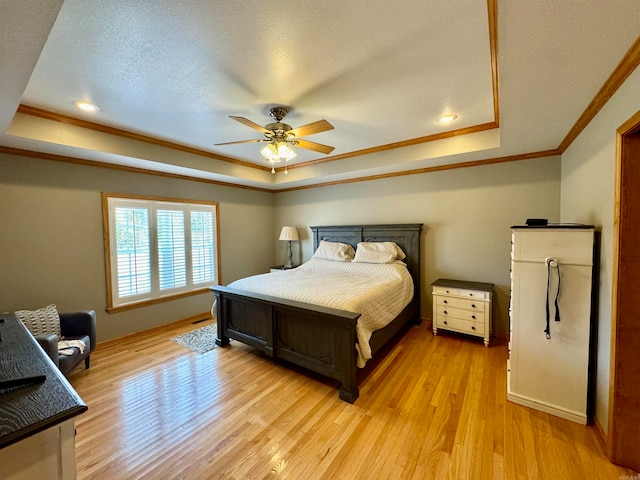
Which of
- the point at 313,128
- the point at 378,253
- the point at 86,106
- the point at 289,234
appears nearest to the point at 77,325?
the point at 86,106

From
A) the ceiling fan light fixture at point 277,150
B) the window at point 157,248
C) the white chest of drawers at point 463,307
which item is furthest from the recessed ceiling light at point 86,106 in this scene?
the white chest of drawers at point 463,307

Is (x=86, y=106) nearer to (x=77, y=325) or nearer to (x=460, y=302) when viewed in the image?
(x=77, y=325)

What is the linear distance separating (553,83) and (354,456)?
2669mm

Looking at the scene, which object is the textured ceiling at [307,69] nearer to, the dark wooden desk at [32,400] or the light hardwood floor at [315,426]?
the dark wooden desk at [32,400]

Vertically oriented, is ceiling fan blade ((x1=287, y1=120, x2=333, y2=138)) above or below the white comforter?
above

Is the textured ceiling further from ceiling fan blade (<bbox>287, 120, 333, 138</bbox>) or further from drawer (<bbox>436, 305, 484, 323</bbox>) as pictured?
drawer (<bbox>436, 305, 484, 323</bbox>)

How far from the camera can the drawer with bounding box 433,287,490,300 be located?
Answer: 10.3ft

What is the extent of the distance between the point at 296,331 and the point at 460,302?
2.11m

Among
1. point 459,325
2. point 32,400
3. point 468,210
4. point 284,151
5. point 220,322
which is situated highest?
point 284,151

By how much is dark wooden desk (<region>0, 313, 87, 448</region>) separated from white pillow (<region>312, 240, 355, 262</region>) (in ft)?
11.3

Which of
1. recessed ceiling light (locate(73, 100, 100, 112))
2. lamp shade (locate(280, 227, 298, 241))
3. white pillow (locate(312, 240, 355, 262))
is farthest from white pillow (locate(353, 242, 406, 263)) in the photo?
recessed ceiling light (locate(73, 100, 100, 112))

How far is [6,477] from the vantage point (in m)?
0.74

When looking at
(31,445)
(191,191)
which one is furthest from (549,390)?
(191,191)

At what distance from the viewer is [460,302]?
10.8 feet
